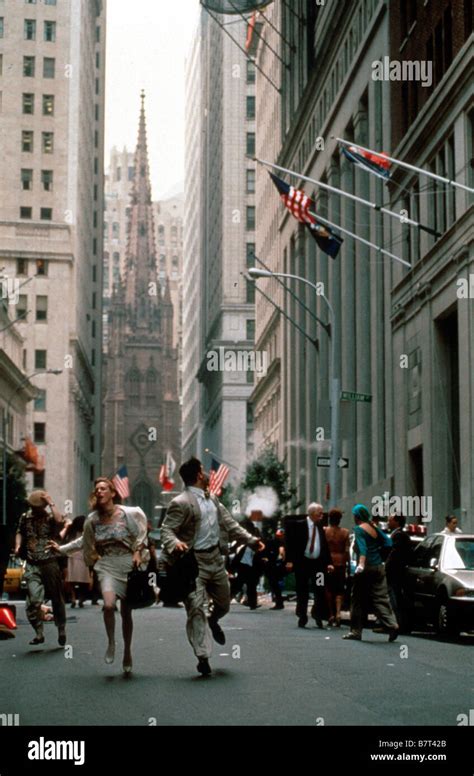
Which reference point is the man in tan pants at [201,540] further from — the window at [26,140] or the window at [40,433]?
the window at [40,433]

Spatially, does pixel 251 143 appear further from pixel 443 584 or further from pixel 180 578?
pixel 180 578

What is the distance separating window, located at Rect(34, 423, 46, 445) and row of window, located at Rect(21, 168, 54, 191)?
584 inches

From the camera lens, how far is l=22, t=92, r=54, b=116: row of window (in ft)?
280

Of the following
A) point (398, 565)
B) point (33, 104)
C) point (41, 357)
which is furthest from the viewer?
point (41, 357)

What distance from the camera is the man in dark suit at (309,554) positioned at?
21031 millimetres

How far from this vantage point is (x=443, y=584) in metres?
18.8

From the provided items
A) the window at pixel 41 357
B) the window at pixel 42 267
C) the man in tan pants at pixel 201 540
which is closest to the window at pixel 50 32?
the window at pixel 42 267

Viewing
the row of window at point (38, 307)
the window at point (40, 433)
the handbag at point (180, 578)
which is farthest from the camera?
the row of window at point (38, 307)

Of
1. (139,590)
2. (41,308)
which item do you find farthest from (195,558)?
(41,308)

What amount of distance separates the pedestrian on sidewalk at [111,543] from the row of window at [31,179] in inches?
3050

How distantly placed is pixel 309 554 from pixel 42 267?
70.4 m

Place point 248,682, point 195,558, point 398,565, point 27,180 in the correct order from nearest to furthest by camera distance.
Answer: point 248,682
point 195,558
point 398,565
point 27,180

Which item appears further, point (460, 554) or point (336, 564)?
point (336, 564)
